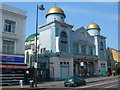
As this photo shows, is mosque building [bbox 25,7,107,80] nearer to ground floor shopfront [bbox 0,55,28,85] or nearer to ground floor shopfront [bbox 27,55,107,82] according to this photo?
ground floor shopfront [bbox 27,55,107,82]

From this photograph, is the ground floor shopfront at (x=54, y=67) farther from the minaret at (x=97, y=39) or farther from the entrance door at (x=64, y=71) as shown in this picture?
the minaret at (x=97, y=39)

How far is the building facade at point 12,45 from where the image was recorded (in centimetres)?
2098

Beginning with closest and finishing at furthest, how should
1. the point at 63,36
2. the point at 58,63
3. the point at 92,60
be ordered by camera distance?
the point at 58,63, the point at 63,36, the point at 92,60

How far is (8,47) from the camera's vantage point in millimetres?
21938

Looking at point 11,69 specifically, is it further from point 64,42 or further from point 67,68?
point 64,42

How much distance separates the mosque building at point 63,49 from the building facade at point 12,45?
7.72 meters

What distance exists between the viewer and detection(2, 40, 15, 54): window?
21.5 m

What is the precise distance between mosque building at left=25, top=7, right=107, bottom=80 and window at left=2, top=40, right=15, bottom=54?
882 cm

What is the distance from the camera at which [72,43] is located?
109 ft

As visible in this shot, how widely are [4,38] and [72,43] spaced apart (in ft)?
51.5

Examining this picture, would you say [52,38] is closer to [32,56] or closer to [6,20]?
[32,56]

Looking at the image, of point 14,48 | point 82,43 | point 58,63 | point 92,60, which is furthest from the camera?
point 92,60

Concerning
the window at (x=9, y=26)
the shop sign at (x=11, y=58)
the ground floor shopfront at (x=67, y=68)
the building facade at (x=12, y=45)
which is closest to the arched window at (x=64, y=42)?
the ground floor shopfront at (x=67, y=68)

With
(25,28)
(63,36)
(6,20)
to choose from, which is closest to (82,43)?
(63,36)
